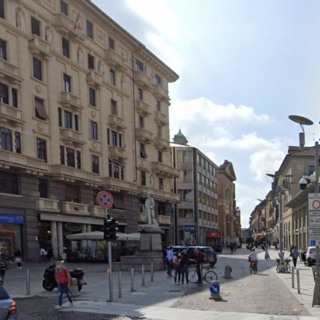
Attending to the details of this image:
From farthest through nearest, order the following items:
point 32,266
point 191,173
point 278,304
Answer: point 191,173 → point 32,266 → point 278,304

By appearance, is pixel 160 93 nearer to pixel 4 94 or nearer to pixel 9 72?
pixel 9 72

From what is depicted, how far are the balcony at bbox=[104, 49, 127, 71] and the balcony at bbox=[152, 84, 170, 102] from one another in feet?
25.3

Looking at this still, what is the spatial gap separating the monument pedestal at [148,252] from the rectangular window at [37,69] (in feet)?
52.7

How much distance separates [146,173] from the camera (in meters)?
53.8

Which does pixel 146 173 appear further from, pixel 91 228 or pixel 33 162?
pixel 33 162

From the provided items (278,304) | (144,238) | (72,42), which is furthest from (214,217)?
(278,304)

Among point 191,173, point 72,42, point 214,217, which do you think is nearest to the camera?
point 72,42

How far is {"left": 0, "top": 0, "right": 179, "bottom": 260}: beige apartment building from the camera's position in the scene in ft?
109

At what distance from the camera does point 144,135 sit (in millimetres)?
52312

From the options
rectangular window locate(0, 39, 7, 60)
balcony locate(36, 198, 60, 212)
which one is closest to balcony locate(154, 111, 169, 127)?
balcony locate(36, 198, 60, 212)

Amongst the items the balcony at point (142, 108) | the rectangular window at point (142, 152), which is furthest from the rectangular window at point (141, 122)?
the rectangular window at point (142, 152)

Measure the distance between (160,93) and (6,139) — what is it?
28135 mm

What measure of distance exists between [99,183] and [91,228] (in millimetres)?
4291

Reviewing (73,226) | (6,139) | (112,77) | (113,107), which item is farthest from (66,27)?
(73,226)
